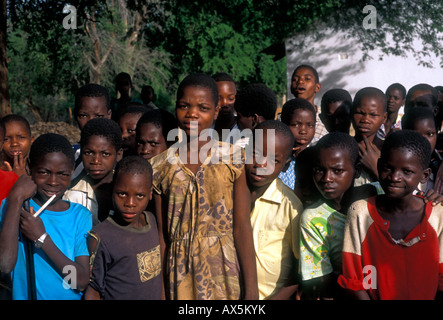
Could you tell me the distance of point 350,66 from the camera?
14.1m

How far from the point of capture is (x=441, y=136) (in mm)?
4023

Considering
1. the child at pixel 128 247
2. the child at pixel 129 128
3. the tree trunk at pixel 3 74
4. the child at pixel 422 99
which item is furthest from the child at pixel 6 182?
the tree trunk at pixel 3 74

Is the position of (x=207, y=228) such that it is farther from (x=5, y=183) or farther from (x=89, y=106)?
(x=89, y=106)

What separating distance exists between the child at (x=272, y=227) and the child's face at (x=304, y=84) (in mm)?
2047

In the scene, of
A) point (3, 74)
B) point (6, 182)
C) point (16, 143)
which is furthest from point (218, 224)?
point (3, 74)

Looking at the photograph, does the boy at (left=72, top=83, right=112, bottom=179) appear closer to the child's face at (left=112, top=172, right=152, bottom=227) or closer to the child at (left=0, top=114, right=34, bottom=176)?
the child at (left=0, top=114, right=34, bottom=176)

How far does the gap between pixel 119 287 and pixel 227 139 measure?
1748mm

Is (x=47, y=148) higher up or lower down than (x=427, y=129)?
lower down

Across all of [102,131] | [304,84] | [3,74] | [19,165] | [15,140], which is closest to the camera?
[102,131]

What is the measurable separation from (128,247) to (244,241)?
0.64 m

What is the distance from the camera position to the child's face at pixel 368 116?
359cm

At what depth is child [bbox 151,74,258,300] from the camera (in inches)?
102

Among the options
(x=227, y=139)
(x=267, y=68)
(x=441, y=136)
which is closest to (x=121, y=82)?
(x=227, y=139)
